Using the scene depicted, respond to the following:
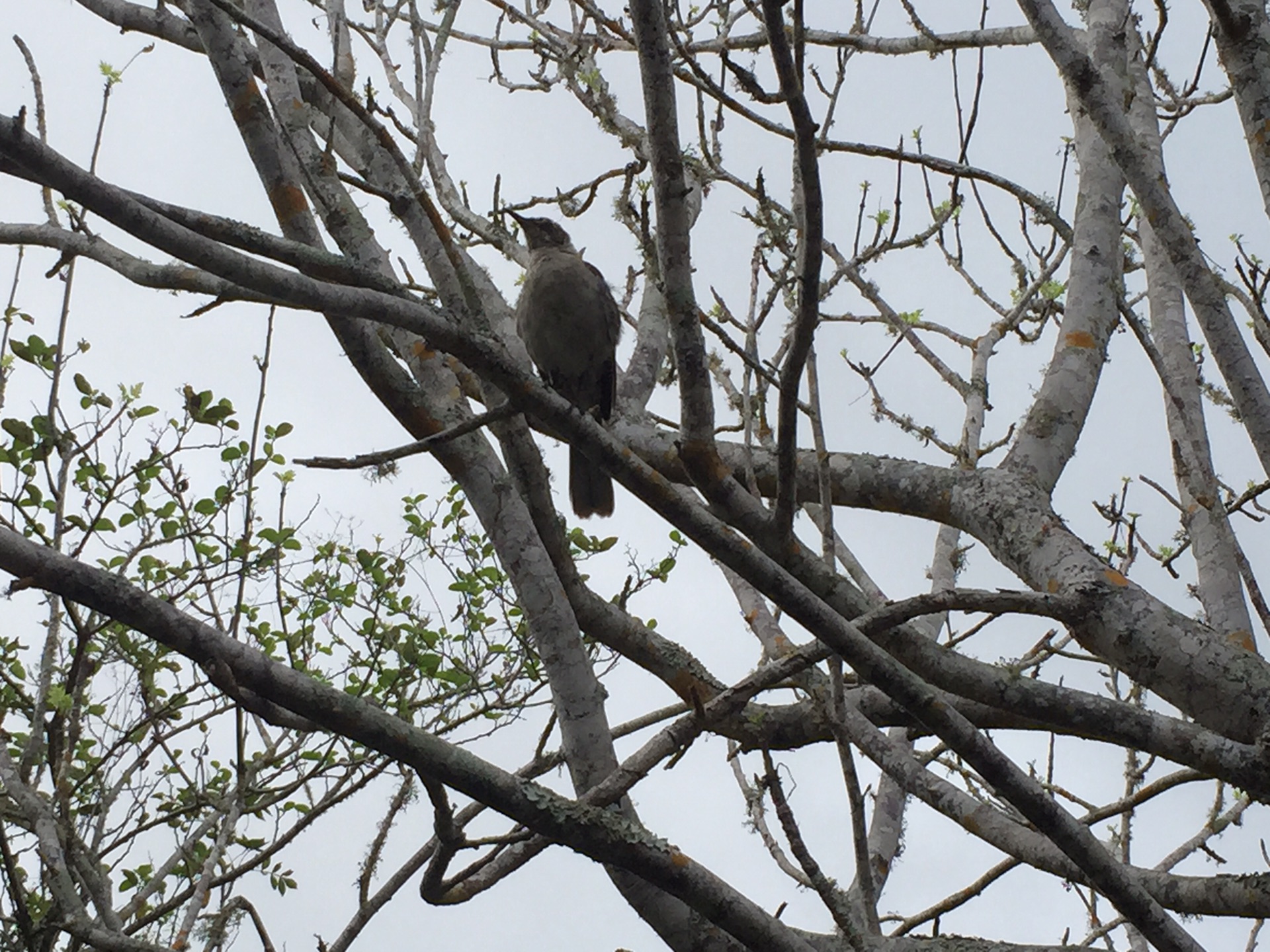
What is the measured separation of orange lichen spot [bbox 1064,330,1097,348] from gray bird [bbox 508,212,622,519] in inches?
114

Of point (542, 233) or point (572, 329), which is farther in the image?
point (542, 233)

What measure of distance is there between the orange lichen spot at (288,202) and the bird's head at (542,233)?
12.4 ft

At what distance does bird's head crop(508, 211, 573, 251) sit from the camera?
7543 mm

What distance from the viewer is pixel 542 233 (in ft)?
24.9

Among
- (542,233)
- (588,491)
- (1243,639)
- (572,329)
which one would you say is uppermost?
(542,233)

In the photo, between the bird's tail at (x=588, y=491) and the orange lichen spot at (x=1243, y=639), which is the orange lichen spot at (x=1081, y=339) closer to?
the orange lichen spot at (x=1243, y=639)

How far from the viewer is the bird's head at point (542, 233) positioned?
7.54 metres

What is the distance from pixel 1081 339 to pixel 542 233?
13.3 ft

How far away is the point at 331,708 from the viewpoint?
2.19 m

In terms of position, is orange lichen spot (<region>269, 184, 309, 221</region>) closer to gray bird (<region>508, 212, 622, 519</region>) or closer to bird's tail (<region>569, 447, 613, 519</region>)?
gray bird (<region>508, 212, 622, 519</region>)

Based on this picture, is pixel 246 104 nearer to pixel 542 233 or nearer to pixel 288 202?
pixel 288 202

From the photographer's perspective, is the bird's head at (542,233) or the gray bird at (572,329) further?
the bird's head at (542,233)

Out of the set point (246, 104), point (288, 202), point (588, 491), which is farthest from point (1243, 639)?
point (588, 491)

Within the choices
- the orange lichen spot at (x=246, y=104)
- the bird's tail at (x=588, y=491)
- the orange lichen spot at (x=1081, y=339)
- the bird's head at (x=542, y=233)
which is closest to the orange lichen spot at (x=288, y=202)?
the orange lichen spot at (x=246, y=104)
